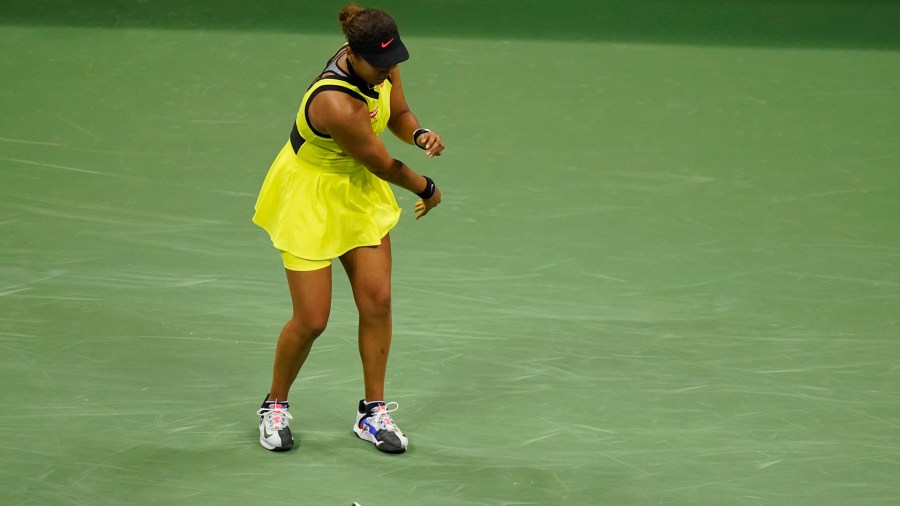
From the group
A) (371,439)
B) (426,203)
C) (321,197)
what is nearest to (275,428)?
(371,439)

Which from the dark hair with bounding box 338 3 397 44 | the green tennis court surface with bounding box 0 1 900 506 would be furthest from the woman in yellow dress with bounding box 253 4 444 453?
the green tennis court surface with bounding box 0 1 900 506

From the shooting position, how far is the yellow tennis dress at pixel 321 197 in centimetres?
445

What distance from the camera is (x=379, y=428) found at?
184 inches

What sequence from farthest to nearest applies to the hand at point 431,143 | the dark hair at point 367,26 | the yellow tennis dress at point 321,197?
the yellow tennis dress at point 321,197 → the hand at point 431,143 → the dark hair at point 367,26

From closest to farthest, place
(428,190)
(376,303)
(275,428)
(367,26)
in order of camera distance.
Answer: (367,26), (428,190), (376,303), (275,428)

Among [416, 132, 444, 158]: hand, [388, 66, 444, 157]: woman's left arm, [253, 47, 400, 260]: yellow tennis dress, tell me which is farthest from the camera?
[388, 66, 444, 157]: woman's left arm

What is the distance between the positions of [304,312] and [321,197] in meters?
0.43

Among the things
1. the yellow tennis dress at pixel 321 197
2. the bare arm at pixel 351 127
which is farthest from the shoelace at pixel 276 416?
the bare arm at pixel 351 127

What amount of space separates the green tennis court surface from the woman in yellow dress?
10.8 inches

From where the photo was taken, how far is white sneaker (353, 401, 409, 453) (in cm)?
465

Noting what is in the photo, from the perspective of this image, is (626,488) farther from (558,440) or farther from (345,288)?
(345,288)

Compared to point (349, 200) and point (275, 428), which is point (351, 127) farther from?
point (275, 428)

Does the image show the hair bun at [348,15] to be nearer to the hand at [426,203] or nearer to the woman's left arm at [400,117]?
the woman's left arm at [400,117]

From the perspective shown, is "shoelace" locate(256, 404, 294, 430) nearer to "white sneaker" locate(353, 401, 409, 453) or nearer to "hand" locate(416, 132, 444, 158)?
"white sneaker" locate(353, 401, 409, 453)
